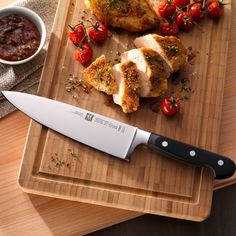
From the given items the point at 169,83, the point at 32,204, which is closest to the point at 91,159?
the point at 32,204

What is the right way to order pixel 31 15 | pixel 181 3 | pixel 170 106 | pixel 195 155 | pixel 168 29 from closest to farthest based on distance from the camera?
pixel 195 155, pixel 170 106, pixel 31 15, pixel 168 29, pixel 181 3

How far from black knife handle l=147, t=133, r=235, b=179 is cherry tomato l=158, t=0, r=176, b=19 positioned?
3.01ft

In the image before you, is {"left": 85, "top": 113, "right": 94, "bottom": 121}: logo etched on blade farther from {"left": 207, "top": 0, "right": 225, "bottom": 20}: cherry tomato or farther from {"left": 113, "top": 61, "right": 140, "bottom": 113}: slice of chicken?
{"left": 207, "top": 0, "right": 225, "bottom": 20}: cherry tomato

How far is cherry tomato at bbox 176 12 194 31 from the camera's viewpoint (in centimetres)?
337

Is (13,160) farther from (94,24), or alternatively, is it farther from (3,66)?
(94,24)

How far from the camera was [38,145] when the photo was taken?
10.1 ft

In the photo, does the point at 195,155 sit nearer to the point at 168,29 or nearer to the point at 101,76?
the point at 101,76

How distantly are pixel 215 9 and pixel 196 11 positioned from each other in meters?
0.14

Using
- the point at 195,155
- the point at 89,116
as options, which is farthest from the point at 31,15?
the point at 195,155

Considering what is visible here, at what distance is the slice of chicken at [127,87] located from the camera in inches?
121

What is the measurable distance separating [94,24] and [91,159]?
3.20 feet

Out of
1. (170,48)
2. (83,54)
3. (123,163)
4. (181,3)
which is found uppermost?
(181,3)

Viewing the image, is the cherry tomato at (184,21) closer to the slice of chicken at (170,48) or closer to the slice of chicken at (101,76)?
the slice of chicken at (170,48)

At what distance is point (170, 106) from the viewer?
3.13 metres
